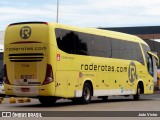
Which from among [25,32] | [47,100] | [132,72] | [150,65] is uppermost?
[25,32]

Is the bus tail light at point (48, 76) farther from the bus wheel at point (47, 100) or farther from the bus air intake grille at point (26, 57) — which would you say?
the bus wheel at point (47, 100)

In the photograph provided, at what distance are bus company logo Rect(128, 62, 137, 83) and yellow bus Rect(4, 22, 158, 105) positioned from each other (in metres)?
1.82

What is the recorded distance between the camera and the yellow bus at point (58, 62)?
754 inches

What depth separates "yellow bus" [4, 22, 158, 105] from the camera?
1914 centimetres

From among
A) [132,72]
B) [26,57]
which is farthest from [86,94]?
[132,72]

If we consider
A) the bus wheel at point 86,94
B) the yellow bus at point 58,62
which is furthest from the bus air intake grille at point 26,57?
the bus wheel at point 86,94

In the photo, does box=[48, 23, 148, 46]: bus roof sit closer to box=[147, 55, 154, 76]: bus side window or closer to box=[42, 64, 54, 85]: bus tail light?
box=[147, 55, 154, 76]: bus side window

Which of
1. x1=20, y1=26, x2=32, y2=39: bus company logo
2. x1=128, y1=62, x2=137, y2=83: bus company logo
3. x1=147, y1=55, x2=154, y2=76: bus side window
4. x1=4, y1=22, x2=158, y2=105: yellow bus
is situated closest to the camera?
x1=4, y1=22, x2=158, y2=105: yellow bus

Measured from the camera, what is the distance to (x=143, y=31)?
63219 mm

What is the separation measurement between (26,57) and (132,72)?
8225 millimetres

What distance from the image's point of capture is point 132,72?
25906mm

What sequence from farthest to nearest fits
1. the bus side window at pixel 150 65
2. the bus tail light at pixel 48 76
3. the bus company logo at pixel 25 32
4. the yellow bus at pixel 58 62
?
the bus side window at pixel 150 65, the bus company logo at pixel 25 32, the yellow bus at pixel 58 62, the bus tail light at pixel 48 76

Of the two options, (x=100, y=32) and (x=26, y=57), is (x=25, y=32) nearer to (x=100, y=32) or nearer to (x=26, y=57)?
(x=26, y=57)

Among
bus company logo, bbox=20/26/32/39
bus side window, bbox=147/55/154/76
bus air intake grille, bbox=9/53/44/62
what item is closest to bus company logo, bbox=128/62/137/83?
bus side window, bbox=147/55/154/76
